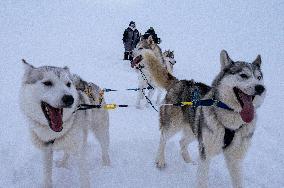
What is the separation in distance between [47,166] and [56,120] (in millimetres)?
610

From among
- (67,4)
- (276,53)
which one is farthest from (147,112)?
(67,4)

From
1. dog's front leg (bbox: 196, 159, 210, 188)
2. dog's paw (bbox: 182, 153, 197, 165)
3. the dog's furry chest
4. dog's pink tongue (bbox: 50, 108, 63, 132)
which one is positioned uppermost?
dog's pink tongue (bbox: 50, 108, 63, 132)

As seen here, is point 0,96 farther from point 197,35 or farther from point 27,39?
point 197,35

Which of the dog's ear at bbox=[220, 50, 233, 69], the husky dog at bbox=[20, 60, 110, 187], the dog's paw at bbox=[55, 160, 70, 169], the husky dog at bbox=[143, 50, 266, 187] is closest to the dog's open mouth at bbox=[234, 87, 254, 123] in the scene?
the husky dog at bbox=[143, 50, 266, 187]

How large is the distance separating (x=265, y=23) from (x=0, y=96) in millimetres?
20648

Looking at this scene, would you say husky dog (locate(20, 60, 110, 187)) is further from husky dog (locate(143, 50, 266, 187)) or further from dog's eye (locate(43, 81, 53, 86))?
husky dog (locate(143, 50, 266, 187))

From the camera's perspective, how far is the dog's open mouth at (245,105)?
2729 millimetres

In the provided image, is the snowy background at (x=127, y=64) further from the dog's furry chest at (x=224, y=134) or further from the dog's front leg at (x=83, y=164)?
the dog's furry chest at (x=224, y=134)

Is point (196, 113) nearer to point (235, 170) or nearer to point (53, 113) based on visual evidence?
point (235, 170)

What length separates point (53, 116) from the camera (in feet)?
8.55

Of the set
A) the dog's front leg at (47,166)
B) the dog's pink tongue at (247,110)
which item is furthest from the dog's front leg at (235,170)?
the dog's front leg at (47,166)

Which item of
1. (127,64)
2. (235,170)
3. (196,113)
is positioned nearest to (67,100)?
(196,113)

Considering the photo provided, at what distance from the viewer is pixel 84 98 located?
10.2 ft

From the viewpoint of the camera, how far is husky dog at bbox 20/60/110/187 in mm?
2576
